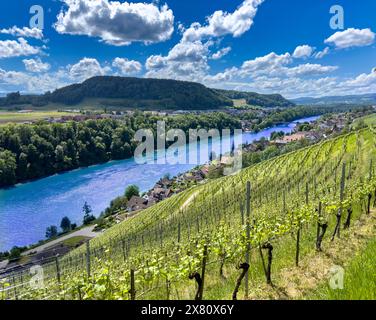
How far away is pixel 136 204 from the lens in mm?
68750

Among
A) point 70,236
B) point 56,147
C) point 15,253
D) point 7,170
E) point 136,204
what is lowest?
point 70,236

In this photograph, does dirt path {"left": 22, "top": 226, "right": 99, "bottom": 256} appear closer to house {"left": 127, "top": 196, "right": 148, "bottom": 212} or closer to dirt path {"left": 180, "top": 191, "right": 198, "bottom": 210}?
house {"left": 127, "top": 196, "right": 148, "bottom": 212}

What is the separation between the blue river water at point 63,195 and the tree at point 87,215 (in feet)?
3.97

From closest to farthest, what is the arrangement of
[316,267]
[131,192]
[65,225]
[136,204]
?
1. [316,267]
2. [65,225]
3. [136,204]
4. [131,192]

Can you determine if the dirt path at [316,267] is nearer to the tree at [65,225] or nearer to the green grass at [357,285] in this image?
the green grass at [357,285]

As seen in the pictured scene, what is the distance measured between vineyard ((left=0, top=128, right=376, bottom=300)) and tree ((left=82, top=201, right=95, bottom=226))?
1926cm

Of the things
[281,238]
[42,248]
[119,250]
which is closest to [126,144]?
[42,248]

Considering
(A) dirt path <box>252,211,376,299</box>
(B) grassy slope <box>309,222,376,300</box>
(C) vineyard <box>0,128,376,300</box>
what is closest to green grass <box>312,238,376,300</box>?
(B) grassy slope <box>309,222,376,300</box>

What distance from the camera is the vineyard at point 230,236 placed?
613 centimetres

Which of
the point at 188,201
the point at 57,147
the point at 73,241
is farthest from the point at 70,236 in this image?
the point at 57,147

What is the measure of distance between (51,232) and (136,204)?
58.0 ft

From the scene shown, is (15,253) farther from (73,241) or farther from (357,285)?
(357,285)

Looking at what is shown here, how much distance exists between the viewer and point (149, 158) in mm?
119938

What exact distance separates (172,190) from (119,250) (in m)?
49.7
